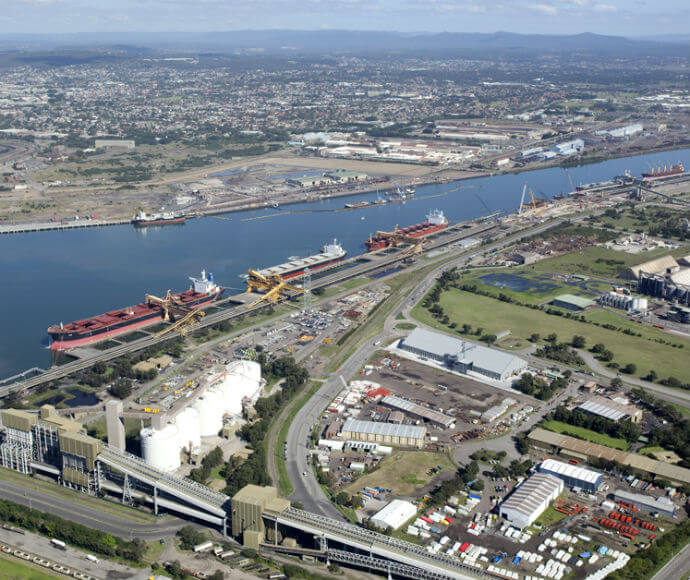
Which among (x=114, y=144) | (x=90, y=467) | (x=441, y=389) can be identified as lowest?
(x=441, y=389)

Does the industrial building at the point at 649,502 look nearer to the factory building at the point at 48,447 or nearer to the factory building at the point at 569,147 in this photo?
the factory building at the point at 48,447

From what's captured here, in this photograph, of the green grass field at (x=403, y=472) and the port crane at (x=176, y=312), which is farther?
the port crane at (x=176, y=312)

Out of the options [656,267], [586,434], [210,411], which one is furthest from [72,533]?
[656,267]

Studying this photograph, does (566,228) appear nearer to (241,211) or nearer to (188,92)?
(241,211)

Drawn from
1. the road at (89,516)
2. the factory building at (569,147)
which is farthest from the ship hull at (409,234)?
the factory building at (569,147)

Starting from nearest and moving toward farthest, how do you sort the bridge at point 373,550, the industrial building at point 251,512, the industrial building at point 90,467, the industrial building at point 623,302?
the bridge at point 373,550 → the industrial building at point 251,512 → the industrial building at point 90,467 → the industrial building at point 623,302

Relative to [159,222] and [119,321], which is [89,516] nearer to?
[119,321]
